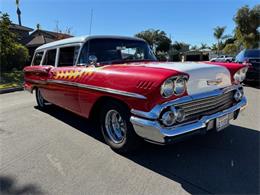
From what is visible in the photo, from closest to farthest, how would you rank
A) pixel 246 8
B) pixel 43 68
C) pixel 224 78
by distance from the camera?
pixel 224 78 → pixel 43 68 → pixel 246 8

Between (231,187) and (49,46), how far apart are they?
479 centimetres

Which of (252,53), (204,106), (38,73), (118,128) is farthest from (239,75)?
(252,53)

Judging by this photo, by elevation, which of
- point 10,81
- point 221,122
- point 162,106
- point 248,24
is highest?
point 248,24

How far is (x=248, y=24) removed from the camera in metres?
29.4

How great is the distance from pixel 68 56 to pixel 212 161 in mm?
3233

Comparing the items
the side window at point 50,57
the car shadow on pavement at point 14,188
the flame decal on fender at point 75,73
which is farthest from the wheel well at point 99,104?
the side window at point 50,57

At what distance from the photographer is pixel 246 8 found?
2933cm

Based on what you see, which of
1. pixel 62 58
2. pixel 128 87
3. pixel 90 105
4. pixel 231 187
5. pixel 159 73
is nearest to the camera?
pixel 231 187

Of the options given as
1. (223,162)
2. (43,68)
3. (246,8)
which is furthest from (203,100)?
(246,8)

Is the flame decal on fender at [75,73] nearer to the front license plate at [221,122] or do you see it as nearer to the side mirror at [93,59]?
the side mirror at [93,59]

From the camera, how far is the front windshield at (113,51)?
4.14 m

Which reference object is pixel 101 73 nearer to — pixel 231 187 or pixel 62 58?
pixel 62 58

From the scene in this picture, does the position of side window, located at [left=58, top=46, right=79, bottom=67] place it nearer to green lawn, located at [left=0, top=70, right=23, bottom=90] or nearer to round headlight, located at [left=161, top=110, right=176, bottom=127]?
round headlight, located at [left=161, top=110, right=176, bottom=127]

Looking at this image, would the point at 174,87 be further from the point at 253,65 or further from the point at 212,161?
the point at 253,65
